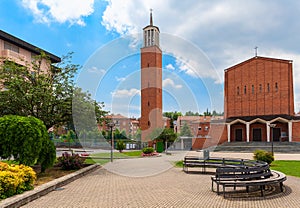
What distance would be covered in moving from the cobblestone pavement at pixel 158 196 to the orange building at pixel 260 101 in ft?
117

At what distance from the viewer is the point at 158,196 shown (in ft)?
26.8

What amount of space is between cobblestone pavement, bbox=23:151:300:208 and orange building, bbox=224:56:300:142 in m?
35.5

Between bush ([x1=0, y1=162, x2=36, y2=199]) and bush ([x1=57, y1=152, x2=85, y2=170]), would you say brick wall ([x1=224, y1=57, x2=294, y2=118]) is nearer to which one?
bush ([x1=57, y1=152, x2=85, y2=170])

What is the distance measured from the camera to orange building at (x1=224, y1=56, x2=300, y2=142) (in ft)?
141

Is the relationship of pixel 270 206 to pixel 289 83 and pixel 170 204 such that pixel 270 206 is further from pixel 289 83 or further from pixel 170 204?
pixel 289 83

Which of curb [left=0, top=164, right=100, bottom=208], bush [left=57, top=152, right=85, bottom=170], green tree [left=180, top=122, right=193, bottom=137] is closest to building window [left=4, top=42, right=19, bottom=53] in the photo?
bush [left=57, top=152, right=85, bottom=170]

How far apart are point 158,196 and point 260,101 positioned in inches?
1634

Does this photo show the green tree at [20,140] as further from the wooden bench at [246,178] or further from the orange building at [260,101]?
the orange building at [260,101]

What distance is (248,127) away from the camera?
1731 inches

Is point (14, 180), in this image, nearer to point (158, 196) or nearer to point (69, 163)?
point (158, 196)

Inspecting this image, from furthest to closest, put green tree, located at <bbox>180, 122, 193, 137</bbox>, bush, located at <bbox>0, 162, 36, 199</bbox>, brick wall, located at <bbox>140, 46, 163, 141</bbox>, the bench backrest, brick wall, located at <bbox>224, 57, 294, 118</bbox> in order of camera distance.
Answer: green tree, located at <bbox>180, 122, 193, 137</bbox>, brick wall, located at <bbox>224, 57, 294, 118</bbox>, brick wall, located at <bbox>140, 46, 163, 141</bbox>, the bench backrest, bush, located at <bbox>0, 162, 36, 199</bbox>

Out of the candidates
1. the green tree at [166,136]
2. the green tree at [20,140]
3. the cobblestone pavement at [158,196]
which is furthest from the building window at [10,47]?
the cobblestone pavement at [158,196]

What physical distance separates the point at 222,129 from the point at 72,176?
1548 inches

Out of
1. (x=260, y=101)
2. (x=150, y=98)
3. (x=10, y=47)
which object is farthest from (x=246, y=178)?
(x=260, y=101)
